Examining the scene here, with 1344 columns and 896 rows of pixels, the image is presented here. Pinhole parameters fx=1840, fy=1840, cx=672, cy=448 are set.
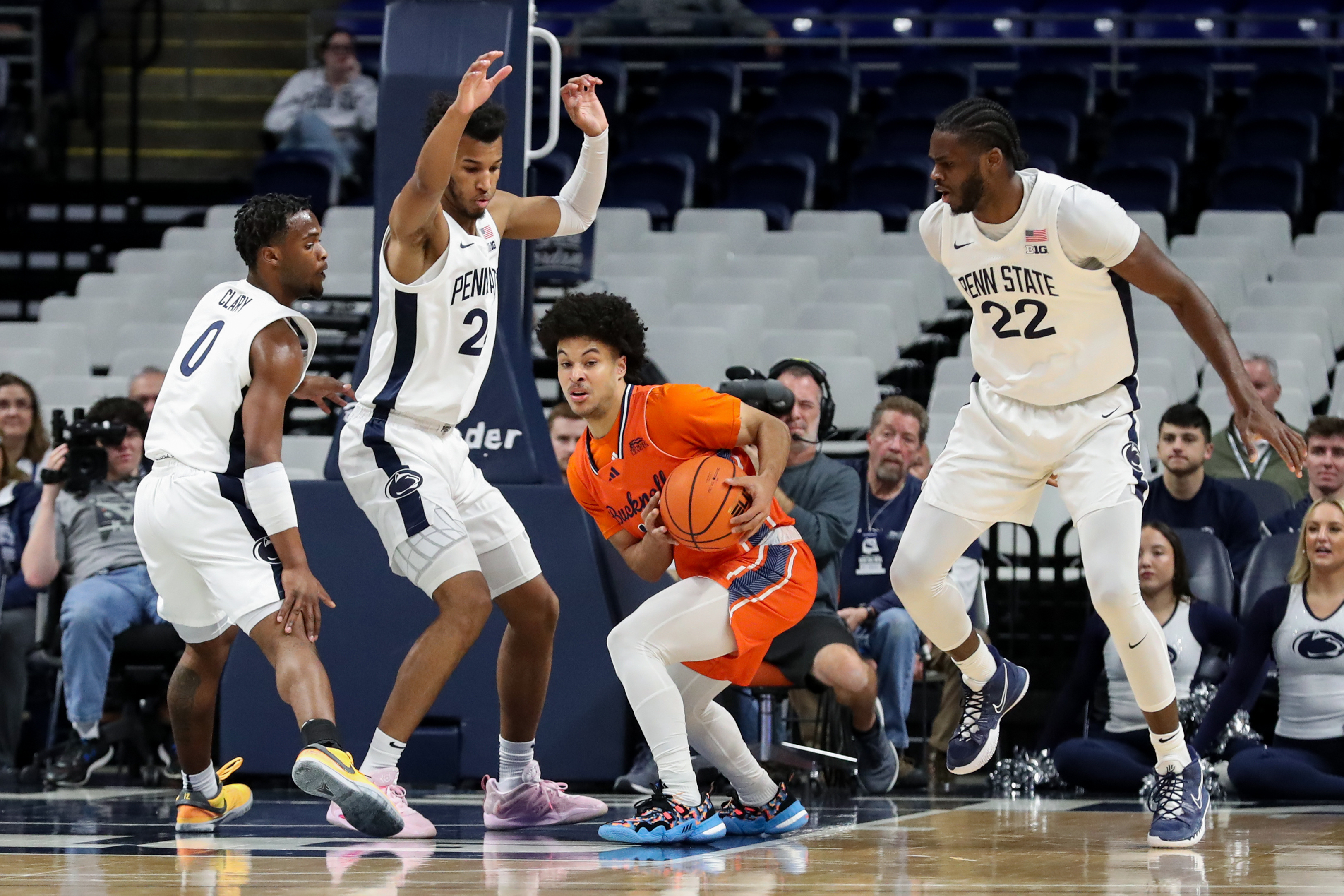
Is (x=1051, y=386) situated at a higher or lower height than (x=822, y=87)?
lower

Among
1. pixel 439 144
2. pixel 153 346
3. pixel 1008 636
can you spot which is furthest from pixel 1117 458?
pixel 153 346

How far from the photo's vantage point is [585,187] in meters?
5.74

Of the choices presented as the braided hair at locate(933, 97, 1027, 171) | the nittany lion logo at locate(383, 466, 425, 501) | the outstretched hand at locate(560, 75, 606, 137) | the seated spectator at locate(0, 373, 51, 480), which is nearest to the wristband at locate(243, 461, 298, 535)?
the nittany lion logo at locate(383, 466, 425, 501)

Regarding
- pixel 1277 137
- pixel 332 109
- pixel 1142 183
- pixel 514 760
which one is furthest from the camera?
pixel 332 109

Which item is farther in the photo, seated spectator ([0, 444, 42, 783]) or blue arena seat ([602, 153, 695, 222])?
blue arena seat ([602, 153, 695, 222])

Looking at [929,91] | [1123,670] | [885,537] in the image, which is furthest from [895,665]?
[929,91]

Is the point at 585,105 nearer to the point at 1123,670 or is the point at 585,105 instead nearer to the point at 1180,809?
the point at 1180,809

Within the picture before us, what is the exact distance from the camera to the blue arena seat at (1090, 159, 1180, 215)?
11.6 m

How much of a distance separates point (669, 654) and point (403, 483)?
928 millimetres

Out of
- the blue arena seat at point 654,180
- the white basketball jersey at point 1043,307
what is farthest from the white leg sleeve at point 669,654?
the blue arena seat at point 654,180

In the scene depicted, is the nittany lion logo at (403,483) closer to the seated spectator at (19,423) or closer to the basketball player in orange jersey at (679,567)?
the basketball player in orange jersey at (679,567)

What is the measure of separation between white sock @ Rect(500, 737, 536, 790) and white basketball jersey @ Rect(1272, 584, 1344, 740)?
8.88 ft

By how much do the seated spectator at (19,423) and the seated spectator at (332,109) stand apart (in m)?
5.01

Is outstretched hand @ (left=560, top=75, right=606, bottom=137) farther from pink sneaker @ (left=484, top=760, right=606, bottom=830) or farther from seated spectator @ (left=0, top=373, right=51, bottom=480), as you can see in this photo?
seated spectator @ (left=0, top=373, right=51, bottom=480)
